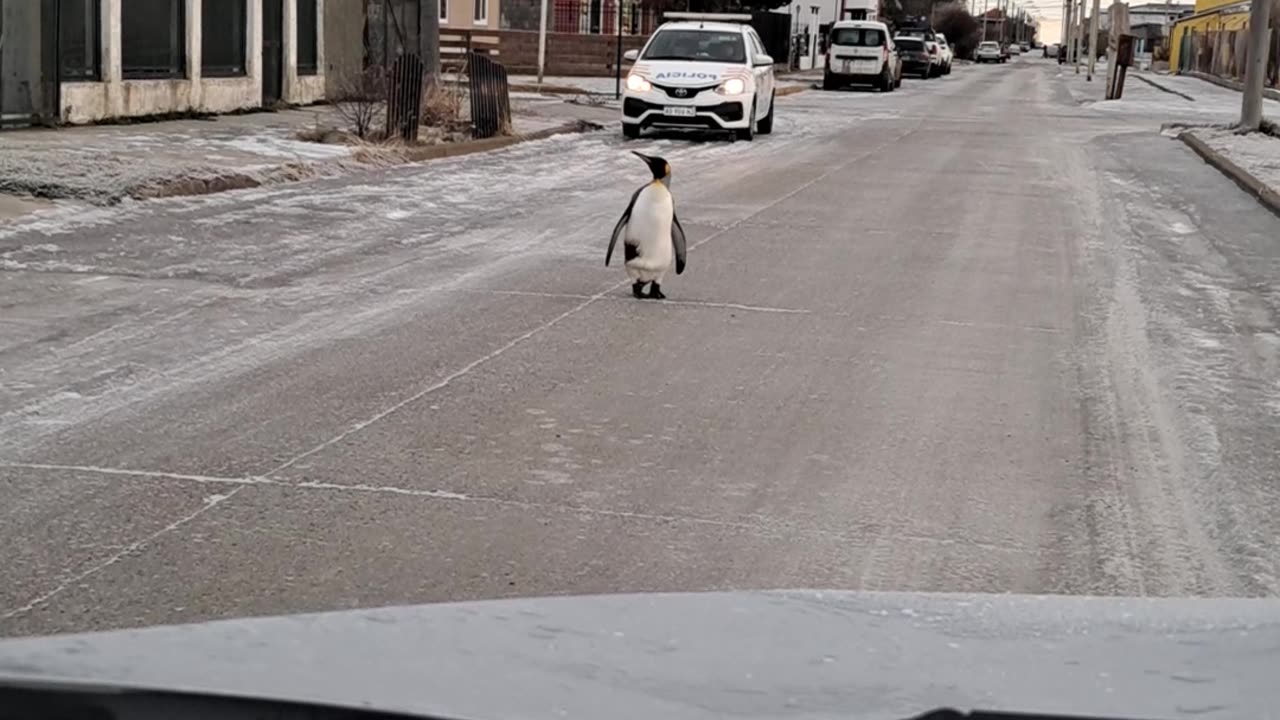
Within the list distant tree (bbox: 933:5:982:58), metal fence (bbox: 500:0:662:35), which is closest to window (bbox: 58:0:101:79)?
metal fence (bbox: 500:0:662:35)

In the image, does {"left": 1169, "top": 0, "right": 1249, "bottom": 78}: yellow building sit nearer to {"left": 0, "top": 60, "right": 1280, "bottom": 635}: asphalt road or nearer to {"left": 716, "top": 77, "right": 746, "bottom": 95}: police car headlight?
{"left": 716, "top": 77, "right": 746, "bottom": 95}: police car headlight

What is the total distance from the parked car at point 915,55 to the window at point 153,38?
147 feet

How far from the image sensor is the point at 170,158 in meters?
16.3

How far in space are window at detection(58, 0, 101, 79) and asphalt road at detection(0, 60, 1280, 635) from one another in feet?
20.9

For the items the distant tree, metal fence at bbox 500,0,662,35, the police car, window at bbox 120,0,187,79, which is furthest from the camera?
the distant tree

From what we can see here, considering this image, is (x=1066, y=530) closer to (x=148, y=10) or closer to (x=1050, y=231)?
(x=1050, y=231)

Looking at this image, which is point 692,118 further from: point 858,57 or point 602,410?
point 858,57

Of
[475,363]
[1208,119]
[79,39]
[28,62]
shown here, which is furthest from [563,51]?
[475,363]

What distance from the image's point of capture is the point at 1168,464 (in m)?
6.58

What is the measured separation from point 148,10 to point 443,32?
938 inches

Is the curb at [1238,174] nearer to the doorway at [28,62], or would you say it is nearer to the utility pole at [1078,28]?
the doorway at [28,62]

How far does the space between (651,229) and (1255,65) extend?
20.5 m

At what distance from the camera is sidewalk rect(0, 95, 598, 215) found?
44.7ft

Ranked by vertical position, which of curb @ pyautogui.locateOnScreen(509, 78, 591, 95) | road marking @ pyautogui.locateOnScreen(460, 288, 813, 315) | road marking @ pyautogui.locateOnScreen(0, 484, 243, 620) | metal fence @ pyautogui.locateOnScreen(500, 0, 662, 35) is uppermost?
→ metal fence @ pyautogui.locateOnScreen(500, 0, 662, 35)
